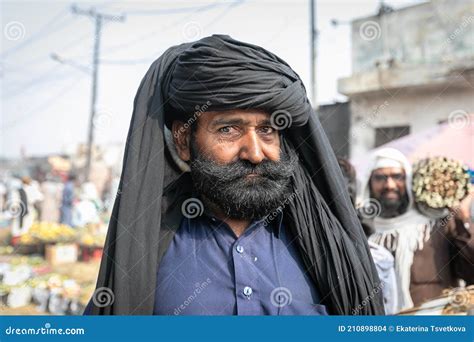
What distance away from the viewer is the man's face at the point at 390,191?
3.10 meters

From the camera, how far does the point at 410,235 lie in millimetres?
3076

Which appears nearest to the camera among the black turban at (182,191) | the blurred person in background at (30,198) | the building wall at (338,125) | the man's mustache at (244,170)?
the black turban at (182,191)

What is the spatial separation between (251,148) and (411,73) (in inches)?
74.8

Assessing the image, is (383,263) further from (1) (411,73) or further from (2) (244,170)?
(2) (244,170)

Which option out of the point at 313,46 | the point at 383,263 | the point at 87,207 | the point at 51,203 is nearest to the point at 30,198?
the point at 87,207

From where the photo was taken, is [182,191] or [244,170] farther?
[182,191]

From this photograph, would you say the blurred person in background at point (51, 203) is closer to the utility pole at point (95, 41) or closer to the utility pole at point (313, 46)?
the utility pole at point (95, 41)

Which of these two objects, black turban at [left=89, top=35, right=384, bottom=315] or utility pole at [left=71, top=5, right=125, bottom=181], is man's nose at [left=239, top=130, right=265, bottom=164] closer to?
black turban at [left=89, top=35, right=384, bottom=315]

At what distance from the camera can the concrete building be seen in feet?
10.2

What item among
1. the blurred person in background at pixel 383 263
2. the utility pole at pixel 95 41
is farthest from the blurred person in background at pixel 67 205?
the blurred person in background at pixel 383 263

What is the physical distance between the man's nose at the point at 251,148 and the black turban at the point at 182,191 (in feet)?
0.36

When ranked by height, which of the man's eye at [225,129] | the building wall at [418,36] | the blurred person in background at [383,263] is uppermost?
the building wall at [418,36]

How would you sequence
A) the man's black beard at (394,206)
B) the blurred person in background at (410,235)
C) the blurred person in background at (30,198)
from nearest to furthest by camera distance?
the blurred person in background at (410,235), the man's black beard at (394,206), the blurred person in background at (30,198)

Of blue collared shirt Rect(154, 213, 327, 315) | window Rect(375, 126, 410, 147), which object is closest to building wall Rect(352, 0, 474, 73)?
window Rect(375, 126, 410, 147)
